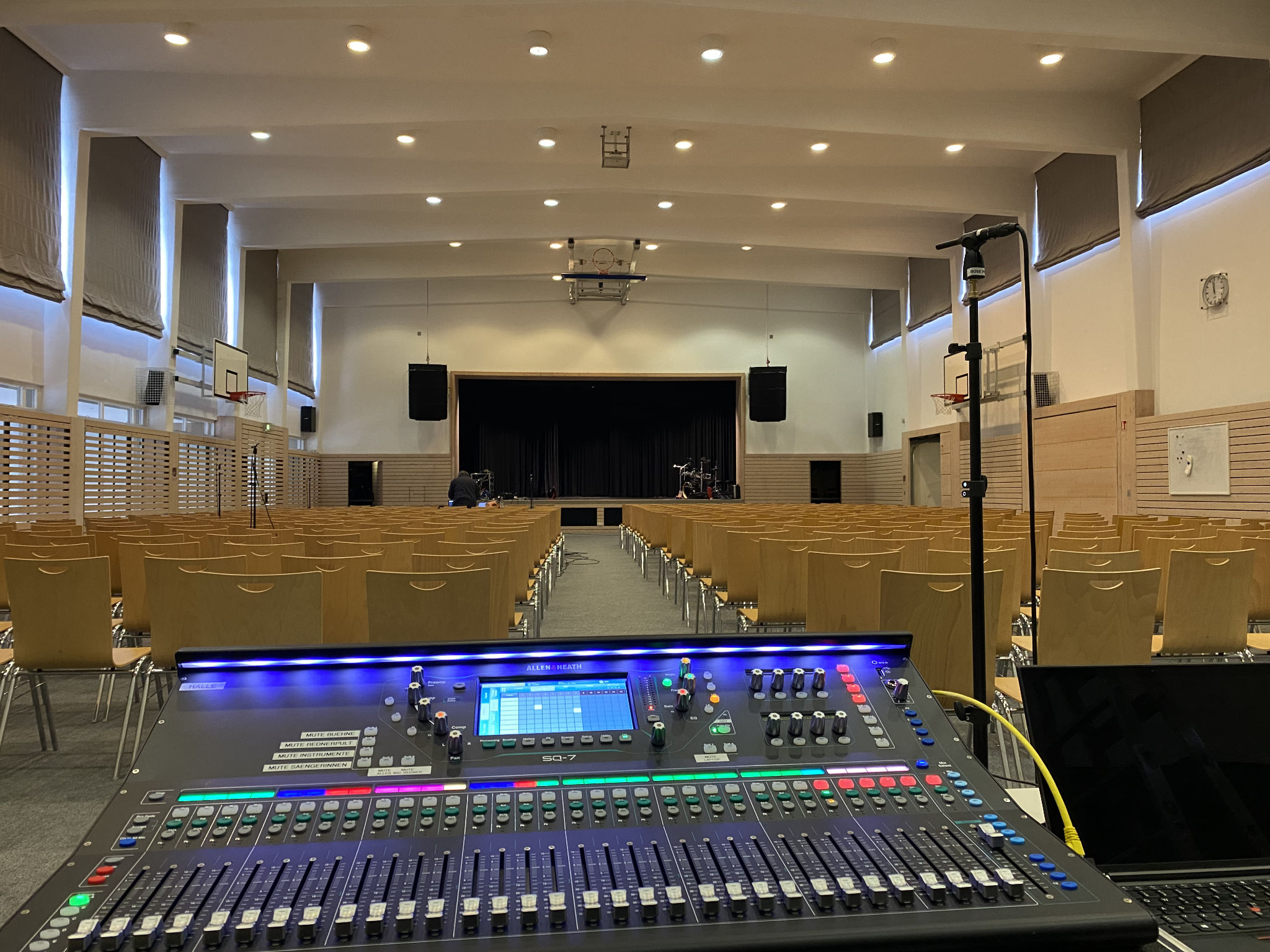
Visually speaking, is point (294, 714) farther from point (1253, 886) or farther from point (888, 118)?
point (888, 118)

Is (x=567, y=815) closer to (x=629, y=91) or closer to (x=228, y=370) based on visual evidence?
(x=629, y=91)

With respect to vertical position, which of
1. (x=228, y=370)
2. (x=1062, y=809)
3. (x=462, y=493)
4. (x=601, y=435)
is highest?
(x=228, y=370)

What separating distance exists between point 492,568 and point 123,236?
32.2 ft

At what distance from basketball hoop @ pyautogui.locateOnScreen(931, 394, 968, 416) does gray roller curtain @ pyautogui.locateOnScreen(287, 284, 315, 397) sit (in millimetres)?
12383

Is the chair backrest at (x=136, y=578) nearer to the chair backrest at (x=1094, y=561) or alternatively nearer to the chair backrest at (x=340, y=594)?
the chair backrest at (x=340, y=594)

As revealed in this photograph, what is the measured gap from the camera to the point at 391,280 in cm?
1770

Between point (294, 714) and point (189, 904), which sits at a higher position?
point (294, 714)

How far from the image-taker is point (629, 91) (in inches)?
359

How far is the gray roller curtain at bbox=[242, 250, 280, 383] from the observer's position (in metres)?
14.2

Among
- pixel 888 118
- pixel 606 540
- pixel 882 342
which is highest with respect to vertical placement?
pixel 888 118

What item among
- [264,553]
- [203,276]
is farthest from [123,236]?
[264,553]

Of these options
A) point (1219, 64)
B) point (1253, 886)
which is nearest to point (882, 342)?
point (1219, 64)

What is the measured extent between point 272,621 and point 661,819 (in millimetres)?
2134

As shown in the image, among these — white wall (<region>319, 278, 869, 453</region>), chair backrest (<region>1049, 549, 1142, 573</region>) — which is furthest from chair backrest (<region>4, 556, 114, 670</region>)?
white wall (<region>319, 278, 869, 453</region>)
